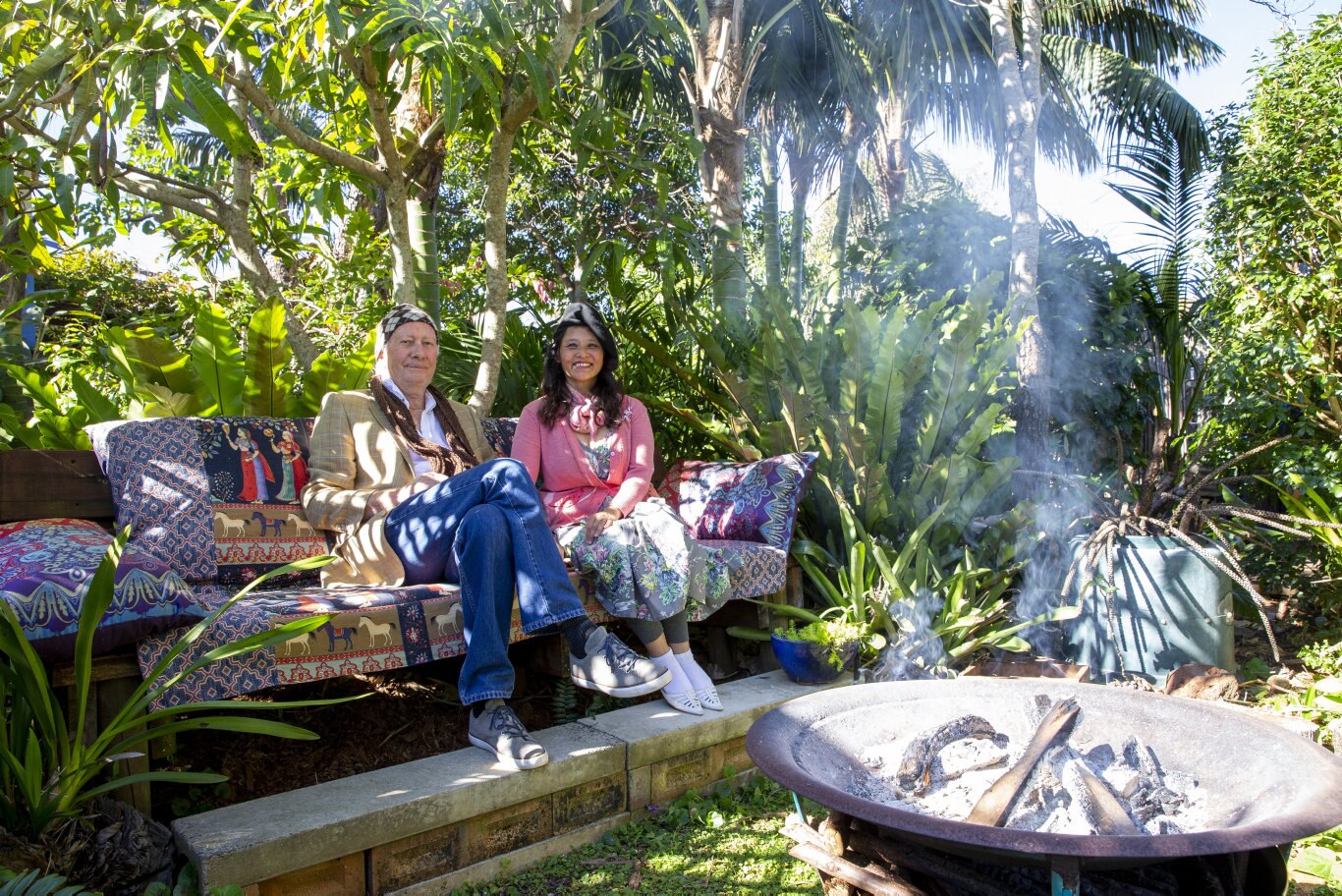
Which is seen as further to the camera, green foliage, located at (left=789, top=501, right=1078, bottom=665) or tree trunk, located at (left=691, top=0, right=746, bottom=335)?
tree trunk, located at (left=691, top=0, right=746, bottom=335)

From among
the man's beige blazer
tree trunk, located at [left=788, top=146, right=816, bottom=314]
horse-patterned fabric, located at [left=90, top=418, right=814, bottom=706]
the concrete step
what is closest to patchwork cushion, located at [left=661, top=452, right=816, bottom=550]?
horse-patterned fabric, located at [left=90, top=418, right=814, bottom=706]

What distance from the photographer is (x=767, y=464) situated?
12.1 ft

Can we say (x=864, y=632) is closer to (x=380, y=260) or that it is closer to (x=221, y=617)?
(x=221, y=617)

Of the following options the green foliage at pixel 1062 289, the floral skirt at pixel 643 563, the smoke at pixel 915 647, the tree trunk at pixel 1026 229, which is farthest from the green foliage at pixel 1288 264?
the floral skirt at pixel 643 563

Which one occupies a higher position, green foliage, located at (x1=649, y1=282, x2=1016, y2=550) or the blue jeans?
green foliage, located at (x1=649, y1=282, x2=1016, y2=550)

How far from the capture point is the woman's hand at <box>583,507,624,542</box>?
296 centimetres

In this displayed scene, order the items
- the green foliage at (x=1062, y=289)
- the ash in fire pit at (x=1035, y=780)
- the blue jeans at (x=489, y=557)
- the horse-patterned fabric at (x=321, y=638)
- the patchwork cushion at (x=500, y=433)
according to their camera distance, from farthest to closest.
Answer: the green foliage at (x=1062, y=289) < the patchwork cushion at (x=500, y=433) < the blue jeans at (x=489, y=557) < the horse-patterned fabric at (x=321, y=638) < the ash in fire pit at (x=1035, y=780)

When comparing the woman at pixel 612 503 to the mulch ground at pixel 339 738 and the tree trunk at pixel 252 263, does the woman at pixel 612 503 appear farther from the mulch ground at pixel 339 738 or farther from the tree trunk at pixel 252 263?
the tree trunk at pixel 252 263

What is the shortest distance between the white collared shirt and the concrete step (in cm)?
99

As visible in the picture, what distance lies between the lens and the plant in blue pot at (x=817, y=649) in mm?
3268

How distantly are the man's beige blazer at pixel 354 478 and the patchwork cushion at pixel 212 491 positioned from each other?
0.57ft

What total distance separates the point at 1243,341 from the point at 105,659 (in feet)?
14.6

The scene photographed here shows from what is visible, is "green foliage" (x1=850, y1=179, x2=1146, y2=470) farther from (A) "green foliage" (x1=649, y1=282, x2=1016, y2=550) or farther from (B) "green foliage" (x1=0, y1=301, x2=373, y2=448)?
(B) "green foliage" (x1=0, y1=301, x2=373, y2=448)

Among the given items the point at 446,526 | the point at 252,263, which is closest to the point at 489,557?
the point at 446,526
